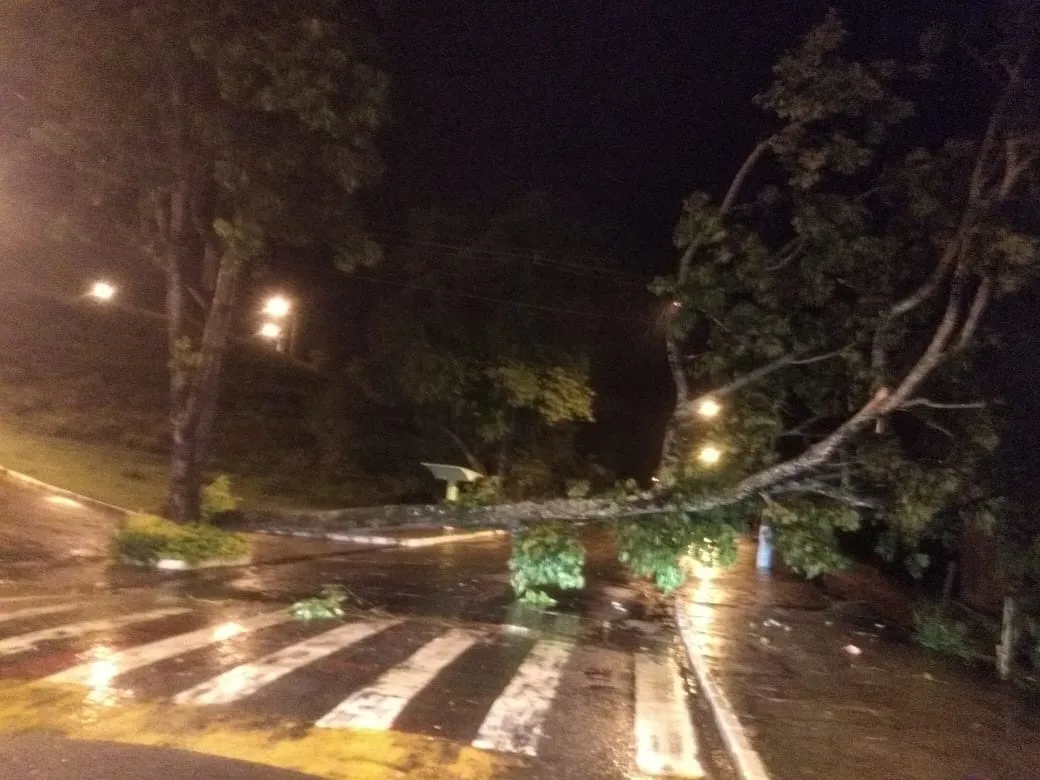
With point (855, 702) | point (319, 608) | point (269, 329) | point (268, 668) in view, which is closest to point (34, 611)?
point (319, 608)

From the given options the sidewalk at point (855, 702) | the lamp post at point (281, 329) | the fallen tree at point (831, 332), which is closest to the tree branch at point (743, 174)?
the fallen tree at point (831, 332)

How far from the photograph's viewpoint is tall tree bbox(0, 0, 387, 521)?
16.1 m

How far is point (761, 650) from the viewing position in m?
13.6

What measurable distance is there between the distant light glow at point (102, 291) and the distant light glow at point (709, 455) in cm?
2037

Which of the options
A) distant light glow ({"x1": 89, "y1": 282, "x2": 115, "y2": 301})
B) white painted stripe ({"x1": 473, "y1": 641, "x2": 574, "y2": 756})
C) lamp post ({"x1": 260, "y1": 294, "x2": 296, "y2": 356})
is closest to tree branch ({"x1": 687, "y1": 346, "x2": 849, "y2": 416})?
white painted stripe ({"x1": 473, "y1": 641, "x2": 574, "y2": 756})

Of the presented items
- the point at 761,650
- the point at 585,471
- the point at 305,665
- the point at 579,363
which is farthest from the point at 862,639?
the point at 585,471

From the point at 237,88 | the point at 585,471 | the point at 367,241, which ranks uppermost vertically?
the point at 237,88

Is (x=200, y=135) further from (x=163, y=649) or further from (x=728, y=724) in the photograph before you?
(x=728, y=724)

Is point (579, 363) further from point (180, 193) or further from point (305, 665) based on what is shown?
point (305, 665)

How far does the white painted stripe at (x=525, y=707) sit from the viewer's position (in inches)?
307

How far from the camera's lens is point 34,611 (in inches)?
443

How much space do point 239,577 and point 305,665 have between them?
674 cm

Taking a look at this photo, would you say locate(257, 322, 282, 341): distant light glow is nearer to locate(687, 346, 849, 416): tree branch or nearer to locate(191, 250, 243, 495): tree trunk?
locate(191, 250, 243, 495): tree trunk

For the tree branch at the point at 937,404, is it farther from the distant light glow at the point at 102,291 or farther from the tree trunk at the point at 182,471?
the distant light glow at the point at 102,291
